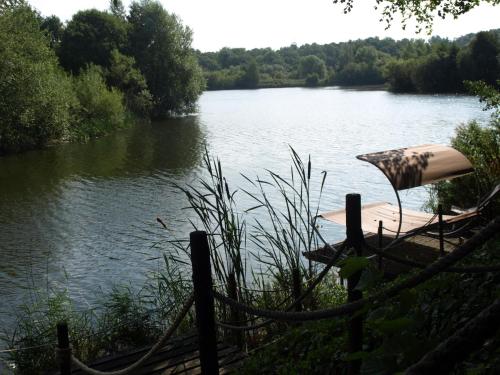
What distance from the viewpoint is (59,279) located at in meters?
9.39

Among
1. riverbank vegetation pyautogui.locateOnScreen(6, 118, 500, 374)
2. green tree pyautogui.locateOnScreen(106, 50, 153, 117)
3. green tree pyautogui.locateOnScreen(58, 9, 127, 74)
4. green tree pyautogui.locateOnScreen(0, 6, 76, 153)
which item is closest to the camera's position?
riverbank vegetation pyautogui.locateOnScreen(6, 118, 500, 374)

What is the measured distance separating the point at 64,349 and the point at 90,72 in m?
33.9

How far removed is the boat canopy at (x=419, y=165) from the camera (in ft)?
26.6

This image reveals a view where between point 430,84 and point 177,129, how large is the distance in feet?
112

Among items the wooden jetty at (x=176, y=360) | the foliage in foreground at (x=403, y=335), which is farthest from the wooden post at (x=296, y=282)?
the wooden jetty at (x=176, y=360)

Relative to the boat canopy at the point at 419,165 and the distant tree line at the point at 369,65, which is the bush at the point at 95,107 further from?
the distant tree line at the point at 369,65

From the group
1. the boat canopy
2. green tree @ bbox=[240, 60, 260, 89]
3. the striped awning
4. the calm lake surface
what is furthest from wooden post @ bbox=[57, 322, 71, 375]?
green tree @ bbox=[240, 60, 260, 89]

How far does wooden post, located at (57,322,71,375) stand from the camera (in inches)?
145

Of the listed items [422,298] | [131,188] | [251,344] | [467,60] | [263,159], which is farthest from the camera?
[467,60]

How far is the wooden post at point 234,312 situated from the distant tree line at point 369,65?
42.6m

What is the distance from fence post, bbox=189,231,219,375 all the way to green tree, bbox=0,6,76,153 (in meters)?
23.5

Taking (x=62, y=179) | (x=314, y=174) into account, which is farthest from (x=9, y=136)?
(x=314, y=174)

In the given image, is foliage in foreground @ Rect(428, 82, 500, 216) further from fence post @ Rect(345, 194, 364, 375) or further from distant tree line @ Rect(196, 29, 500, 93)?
distant tree line @ Rect(196, 29, 500, 93)

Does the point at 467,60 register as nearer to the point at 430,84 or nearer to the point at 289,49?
the point at 430,84
